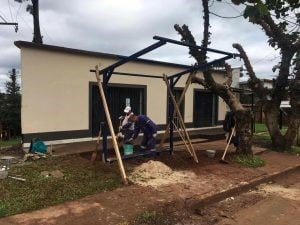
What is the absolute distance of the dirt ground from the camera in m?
6.00

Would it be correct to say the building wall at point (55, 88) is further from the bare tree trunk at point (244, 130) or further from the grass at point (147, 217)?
the grass at point (147, 217)

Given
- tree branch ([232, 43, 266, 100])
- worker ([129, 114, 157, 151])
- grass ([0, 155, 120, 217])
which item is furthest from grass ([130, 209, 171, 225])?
tree branch ([232, 43, 266, 100])

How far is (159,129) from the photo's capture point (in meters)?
17.0

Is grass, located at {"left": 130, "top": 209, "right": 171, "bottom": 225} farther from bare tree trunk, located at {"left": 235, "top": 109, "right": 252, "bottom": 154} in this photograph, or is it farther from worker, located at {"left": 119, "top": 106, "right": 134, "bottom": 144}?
bare tree trunk, located at {"left": 235, "top": 109, "right": 252, "bottom": 154}

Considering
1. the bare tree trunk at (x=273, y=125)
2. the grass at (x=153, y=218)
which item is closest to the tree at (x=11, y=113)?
the bare tree trunk at (x=273, y=125)

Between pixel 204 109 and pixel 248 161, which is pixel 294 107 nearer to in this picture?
pixel 248 161

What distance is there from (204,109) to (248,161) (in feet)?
29.0

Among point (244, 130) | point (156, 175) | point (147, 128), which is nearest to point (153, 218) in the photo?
point (156, 175)

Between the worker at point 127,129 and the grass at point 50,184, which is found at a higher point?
the worker at point 127,129

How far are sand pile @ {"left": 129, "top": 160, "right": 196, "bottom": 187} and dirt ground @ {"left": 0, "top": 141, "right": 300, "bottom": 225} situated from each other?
0.07 feet

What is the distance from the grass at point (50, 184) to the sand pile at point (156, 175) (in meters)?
0.46

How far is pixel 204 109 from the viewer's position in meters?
19.8

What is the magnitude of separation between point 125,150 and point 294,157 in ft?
19.7

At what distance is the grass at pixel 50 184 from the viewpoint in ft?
21.2
